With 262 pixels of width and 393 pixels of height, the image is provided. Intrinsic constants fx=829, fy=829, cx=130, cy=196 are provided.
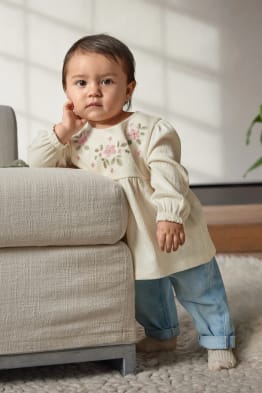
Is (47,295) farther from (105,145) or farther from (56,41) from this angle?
(56,41)

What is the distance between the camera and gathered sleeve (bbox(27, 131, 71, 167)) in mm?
1749

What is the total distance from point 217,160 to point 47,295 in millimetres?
3620

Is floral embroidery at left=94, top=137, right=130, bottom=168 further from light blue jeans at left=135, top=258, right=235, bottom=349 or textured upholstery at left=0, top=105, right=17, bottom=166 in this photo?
textured upholstery at left=0, top=105, right=17, bottom=166

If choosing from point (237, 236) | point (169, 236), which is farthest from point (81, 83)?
point (237, 236)

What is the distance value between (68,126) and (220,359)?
1.91 feet

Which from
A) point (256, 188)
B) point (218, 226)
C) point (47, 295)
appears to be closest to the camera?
point (47, 295)

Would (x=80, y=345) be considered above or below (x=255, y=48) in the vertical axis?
below

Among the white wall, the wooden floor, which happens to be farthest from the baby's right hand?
the white wall

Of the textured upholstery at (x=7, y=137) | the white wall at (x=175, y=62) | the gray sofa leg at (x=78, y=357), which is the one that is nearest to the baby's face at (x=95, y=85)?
the gray sofa leg at (x=78, y=357)

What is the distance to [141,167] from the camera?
1.72m

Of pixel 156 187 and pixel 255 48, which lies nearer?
pixel 156 187

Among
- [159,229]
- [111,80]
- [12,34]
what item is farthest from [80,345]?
[12,34]

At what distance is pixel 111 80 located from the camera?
1734mm

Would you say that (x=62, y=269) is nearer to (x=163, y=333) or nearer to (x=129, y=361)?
(x=129, y=361)
